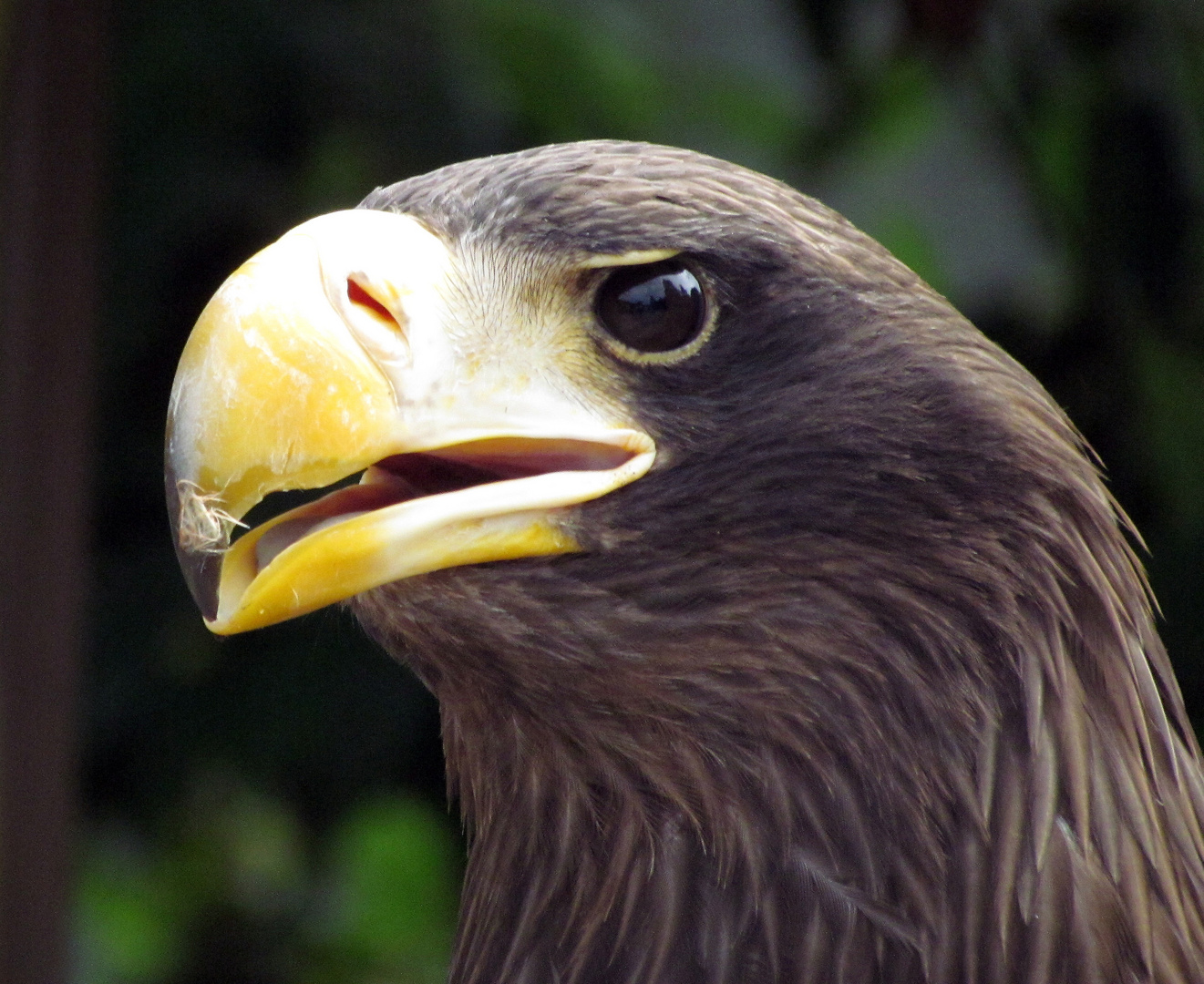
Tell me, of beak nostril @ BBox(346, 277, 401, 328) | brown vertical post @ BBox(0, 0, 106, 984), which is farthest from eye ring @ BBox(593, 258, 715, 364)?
brown vertical post @ BBox(0, 0, 106, 984)

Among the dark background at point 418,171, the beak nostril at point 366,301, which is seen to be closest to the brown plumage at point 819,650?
the beak nostril at point 366,301

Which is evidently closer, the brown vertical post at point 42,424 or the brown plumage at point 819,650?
the brown plumage at point 819,650

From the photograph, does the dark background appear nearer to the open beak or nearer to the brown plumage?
the brown plumage

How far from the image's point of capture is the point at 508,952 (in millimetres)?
1557

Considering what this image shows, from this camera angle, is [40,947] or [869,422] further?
[40,947]

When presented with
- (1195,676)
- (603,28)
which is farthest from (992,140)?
(1195,676)

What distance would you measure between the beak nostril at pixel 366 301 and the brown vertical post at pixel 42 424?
164 centimetres

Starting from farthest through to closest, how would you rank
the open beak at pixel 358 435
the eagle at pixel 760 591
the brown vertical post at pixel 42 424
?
the brown vertical post at pixel 42 424 → the eagle at pixel 760 591 → the open beak at pixel 358 435

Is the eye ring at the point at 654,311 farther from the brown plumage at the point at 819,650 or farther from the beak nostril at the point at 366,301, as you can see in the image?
the beak nostril at the point at 366,301

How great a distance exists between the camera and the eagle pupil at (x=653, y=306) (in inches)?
55.2

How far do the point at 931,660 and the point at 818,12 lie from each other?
169 centimetres

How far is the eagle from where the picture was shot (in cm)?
139

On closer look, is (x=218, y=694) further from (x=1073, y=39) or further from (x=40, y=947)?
(x=1073, y=39)

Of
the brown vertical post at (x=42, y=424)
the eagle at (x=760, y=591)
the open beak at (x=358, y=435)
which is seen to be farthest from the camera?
the brown vertical post at (x=42, y=424)
